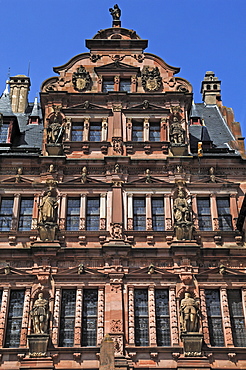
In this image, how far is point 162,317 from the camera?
2239 cm

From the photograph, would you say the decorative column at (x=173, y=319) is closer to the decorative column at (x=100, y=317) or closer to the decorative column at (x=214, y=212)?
the decorative column at (x=100, y=317)

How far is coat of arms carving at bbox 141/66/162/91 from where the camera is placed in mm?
28656

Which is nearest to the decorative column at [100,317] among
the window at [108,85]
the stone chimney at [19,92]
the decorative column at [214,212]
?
the decorative column at [214,212]

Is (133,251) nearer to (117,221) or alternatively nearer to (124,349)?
(117,221)

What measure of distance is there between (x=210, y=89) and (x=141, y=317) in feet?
60.1

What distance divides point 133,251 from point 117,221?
62.0 inches

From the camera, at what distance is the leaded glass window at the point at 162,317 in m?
21.9

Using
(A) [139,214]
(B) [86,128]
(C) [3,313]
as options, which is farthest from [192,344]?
(B) [86,128]

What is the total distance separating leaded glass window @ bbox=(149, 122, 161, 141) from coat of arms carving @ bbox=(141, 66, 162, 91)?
207 cm

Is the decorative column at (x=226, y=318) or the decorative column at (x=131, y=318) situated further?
the decorative column at (x=226, y=318)

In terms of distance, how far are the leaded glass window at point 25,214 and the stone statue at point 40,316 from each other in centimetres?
393

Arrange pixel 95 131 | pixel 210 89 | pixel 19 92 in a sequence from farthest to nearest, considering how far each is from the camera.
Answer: pixel 210 89, pixel 19 92, pixel 95 131

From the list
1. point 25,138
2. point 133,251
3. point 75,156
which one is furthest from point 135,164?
point 25,138

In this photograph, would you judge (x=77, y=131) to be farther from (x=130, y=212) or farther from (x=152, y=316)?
(x=152, y=316)
